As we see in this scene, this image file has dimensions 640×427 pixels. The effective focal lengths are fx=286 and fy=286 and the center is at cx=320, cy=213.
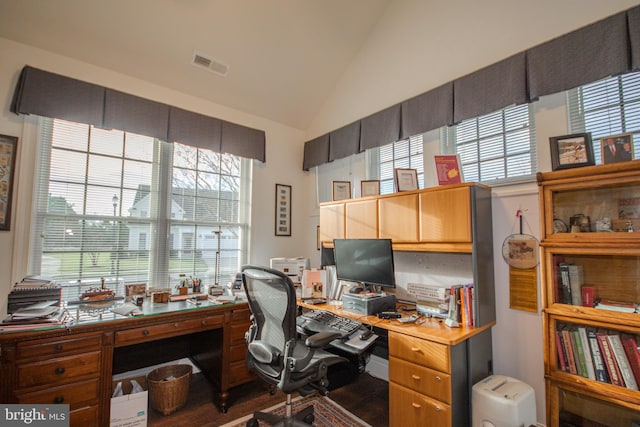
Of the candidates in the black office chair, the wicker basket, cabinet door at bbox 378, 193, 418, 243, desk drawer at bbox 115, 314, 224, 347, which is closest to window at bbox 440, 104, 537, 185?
cabinet door at bbox 378, 193, 418, 243

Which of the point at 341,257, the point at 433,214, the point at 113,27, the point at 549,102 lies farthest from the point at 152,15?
the point at 549,102

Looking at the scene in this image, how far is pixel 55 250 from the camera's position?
2377 mm

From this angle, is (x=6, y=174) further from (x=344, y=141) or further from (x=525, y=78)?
(x=525, y=78)

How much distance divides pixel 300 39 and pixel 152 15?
1.35 m

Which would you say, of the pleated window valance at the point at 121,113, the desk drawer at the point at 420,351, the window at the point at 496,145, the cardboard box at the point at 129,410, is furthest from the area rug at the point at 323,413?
the pleated window valance at the point at 121,113

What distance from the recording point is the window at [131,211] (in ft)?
7.86

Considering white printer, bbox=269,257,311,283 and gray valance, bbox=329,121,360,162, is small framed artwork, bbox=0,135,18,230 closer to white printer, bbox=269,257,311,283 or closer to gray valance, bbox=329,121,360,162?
white printer, bbox=269,257,311,283

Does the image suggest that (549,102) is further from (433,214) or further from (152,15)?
(152,15)

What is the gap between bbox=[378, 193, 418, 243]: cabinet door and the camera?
225cm

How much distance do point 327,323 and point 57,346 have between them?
1761mm

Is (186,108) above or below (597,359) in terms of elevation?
above

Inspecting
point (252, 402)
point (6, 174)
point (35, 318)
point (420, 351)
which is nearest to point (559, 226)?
point (420, 351)

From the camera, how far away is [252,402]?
2.40m

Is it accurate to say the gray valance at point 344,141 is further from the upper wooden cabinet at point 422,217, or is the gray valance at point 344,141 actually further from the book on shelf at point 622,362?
the book on shelf at point 622,362
